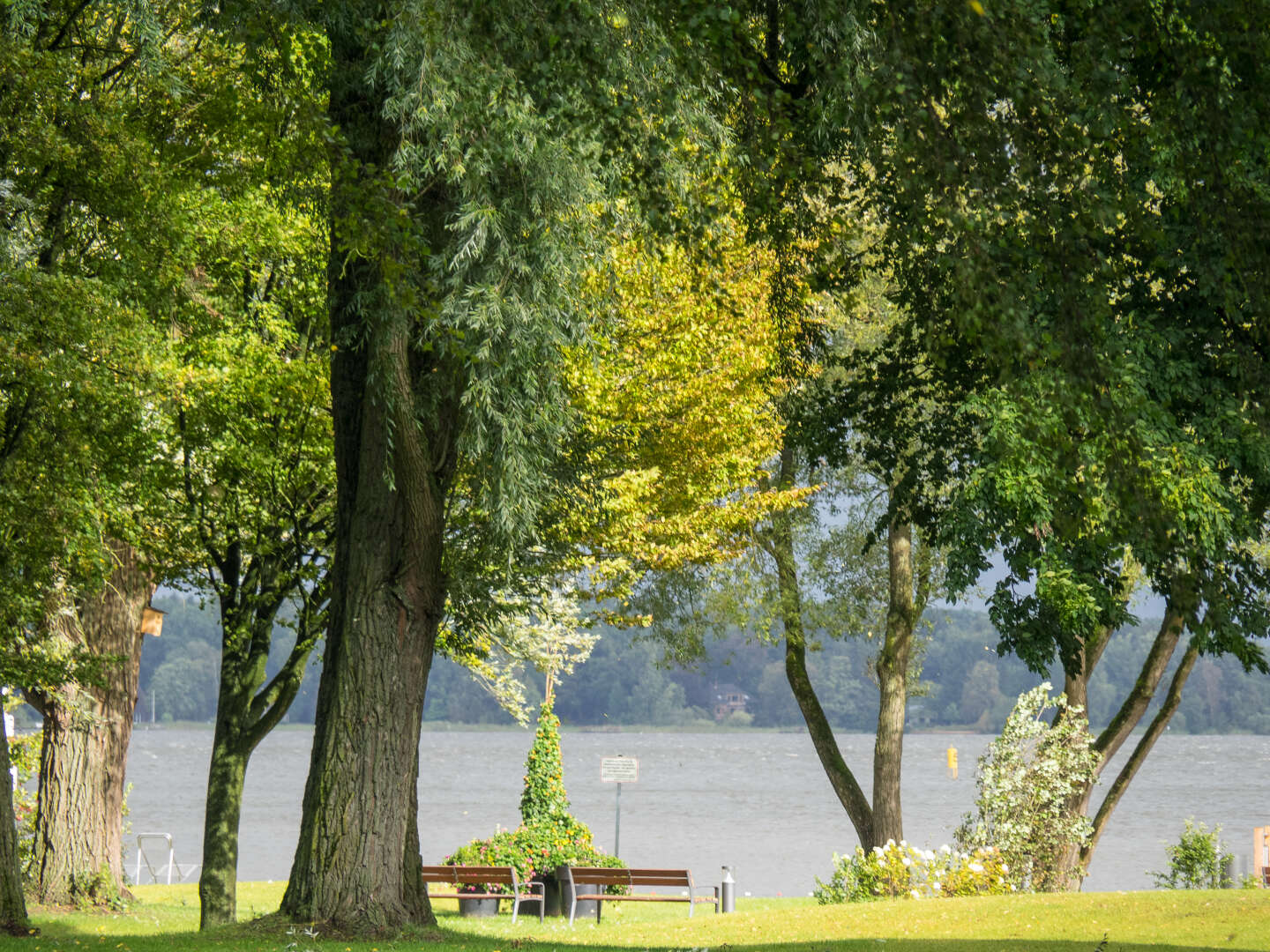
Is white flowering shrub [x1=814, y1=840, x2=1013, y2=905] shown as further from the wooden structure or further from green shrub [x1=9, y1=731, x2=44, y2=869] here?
green shrub [x1=9, y1=731, x2=44, y2=869]

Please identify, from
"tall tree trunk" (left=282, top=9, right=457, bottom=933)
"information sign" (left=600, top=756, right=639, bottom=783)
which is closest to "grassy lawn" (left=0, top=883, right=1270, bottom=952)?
"tall tree trunk" (left=282, top=9, right=457, bottom=933)

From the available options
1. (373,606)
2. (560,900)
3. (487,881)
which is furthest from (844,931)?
(560,900)

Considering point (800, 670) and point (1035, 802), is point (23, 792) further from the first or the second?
point (1035, 802)

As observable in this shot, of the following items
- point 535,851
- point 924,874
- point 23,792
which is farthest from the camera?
point 535,851

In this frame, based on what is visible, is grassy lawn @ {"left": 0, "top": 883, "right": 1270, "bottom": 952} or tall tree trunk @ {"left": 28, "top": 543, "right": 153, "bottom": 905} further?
tall tree trunk @ {"left": 28, "top": 543, "right": 153, "bottom": 905}

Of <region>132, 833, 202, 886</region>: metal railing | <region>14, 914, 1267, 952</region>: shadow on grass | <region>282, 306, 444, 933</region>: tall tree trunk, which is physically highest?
<region>282, 306, 444, 933</region>: tall tree trunk

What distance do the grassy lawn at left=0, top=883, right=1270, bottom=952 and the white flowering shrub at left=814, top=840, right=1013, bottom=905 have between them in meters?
1.60

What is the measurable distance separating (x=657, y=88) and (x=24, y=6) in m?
5.88

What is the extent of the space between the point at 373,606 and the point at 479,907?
9.05m

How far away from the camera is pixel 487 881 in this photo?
17344 millimetres

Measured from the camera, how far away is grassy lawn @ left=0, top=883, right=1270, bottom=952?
31.6 feet

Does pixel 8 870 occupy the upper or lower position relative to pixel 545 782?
upper

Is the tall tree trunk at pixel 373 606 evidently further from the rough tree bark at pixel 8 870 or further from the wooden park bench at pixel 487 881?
the wooden park bench at pixel 487 881

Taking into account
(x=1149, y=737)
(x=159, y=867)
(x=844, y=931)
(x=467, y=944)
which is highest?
(x=1149, y=737)
